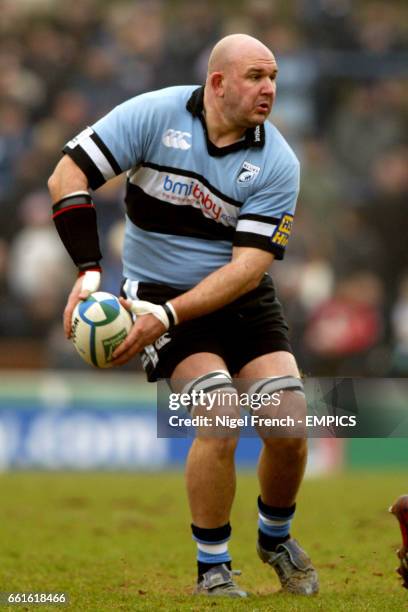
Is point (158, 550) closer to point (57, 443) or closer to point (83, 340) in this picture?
point (83, 340)

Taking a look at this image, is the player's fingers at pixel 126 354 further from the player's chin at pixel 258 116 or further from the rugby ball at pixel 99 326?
the player's chin at pixel 258 116

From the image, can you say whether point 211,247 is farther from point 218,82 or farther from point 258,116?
point 218,82

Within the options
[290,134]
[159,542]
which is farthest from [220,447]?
[290,134]

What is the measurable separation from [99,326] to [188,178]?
89cm

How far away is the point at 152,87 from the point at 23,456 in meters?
5.26

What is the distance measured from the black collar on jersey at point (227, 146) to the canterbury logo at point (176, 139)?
102 mm

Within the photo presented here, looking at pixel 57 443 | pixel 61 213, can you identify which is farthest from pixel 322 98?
pixel 61 213

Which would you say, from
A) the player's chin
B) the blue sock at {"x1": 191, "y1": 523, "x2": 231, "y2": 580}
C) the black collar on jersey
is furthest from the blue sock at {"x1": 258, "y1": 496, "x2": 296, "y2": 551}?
the player's chin

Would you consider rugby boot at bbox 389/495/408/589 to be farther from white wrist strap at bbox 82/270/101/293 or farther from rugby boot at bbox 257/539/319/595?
white wrist strap at bbox 82/270/101/293

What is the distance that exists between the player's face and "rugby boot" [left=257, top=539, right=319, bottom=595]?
207 cm

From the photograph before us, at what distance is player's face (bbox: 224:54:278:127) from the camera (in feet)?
18.6

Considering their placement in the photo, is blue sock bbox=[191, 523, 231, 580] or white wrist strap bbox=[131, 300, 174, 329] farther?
blue sock bbox=[191, 523, 231, 580]

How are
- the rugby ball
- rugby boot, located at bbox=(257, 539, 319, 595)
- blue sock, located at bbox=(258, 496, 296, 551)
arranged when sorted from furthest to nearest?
blue sock, located at bbox=(258, 496, 296, 551)
rugby boot, located at bbox=(257, 539, 319, 595)
the rugby ball

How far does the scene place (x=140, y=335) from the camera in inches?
215
